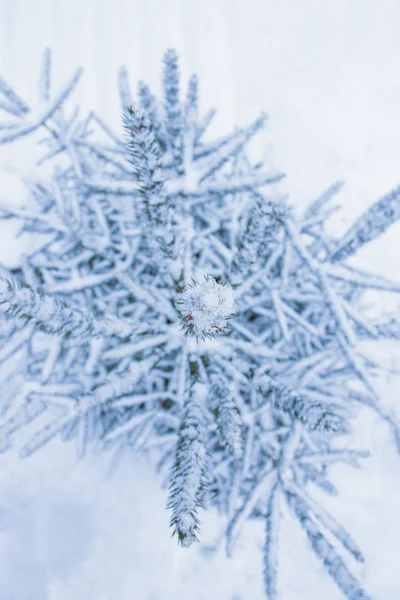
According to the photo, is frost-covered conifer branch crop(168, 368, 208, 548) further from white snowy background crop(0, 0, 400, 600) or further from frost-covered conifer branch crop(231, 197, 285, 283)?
white snowy background crop(0, 0, 400, 600)

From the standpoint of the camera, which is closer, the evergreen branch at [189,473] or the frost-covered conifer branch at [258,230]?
the evergreen branch at [189,473]

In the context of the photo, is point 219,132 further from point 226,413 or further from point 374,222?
point 226,413

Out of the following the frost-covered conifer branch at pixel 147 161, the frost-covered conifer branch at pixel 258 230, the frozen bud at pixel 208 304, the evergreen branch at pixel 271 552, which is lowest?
the evergreen branch at pixel 271 552

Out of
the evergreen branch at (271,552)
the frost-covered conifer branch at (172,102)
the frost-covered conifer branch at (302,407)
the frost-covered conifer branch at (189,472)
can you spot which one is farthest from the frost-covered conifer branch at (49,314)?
the evergreen branch at (271,552)

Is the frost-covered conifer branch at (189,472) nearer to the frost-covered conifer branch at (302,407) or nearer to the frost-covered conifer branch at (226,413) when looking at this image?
the frost-covered conifer branch at (226,413)

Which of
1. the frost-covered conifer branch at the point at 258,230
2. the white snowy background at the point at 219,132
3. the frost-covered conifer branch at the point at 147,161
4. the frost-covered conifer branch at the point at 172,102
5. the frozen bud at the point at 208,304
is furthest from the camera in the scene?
the white snowy background at the point at 219,132

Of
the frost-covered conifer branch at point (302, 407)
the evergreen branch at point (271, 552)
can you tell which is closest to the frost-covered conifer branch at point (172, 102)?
the frost-covered conifer branch at point (302, 407)

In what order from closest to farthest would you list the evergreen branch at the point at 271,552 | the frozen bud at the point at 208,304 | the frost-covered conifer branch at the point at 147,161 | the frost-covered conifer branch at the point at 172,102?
the frozen bud at the point at 208,304, the frost-covered conifer branch at the point at 147,161, the frost-covered conifer branch at the point at 172,102, the evergreen branch at the point at 271,552

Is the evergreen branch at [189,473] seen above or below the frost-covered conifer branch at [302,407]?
below
